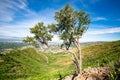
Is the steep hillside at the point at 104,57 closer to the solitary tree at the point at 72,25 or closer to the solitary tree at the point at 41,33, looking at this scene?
the solitary tree at the point at 72,25

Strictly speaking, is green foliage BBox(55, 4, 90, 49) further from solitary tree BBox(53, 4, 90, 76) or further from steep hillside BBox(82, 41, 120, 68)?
steep hillside BBox(82, 41, 120, 68)

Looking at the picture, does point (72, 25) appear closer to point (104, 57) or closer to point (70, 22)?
point (70, 22)

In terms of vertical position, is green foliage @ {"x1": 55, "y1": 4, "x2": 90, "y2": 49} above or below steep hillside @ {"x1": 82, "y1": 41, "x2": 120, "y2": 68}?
above

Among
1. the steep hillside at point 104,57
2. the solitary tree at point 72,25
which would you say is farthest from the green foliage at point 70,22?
the steep hillside at point 104,57

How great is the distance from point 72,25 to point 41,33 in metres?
6.72

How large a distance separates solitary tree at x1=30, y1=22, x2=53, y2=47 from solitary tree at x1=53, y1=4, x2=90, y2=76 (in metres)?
2.38

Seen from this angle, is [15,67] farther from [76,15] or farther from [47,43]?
[76,15]

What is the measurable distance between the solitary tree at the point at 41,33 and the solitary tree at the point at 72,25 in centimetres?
238

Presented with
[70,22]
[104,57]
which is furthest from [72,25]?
[104,57]

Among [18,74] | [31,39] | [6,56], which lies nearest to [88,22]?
[31,39]

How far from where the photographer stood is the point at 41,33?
3030cm

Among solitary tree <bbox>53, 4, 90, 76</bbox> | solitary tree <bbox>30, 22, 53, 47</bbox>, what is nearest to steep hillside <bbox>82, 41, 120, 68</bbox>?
solitary tree <bbox>53, 4, 90, 76</bbox>

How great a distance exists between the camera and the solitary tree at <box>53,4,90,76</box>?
95.2 feet

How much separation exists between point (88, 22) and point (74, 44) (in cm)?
547
